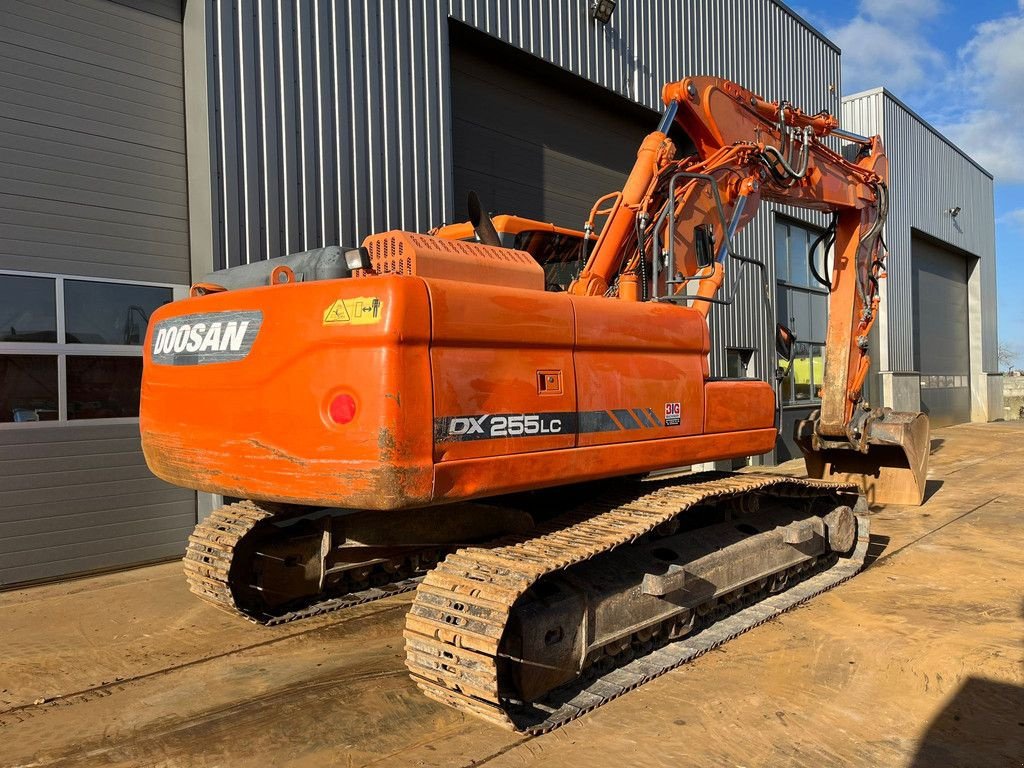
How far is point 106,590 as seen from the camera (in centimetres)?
605

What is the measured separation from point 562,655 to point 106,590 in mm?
4135

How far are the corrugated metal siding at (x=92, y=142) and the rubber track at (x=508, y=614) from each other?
479 centimetres

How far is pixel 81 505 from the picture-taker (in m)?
6.49

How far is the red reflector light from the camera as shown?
3.22 m

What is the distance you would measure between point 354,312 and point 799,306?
1421cm

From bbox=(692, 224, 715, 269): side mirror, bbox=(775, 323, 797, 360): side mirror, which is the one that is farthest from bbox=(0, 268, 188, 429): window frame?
bbox=(775, 323, 797, 360): side mirror

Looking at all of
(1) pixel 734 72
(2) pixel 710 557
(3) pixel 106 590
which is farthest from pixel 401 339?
(1) pixel 734 72

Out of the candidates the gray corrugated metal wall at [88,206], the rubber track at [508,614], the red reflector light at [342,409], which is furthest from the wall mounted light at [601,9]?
the red reflector light at [342,409]

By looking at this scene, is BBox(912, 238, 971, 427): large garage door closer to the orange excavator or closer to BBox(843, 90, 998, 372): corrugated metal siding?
BBox(843, 90, 998, 372): corrugated metal siding

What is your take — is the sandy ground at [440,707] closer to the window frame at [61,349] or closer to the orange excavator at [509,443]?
the orange excavator at [509,443]

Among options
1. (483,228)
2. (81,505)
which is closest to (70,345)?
(81,505)

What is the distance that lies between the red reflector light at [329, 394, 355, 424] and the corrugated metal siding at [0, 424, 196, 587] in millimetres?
4331

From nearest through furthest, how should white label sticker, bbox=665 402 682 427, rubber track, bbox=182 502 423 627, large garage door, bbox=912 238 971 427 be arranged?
white label sticker, bbox=665 402 682 427 < rubber track, bbox=182 502 423 627 < large garage door, bbox=912 238 971 427

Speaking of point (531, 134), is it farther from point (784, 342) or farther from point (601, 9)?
point (784, 342)
